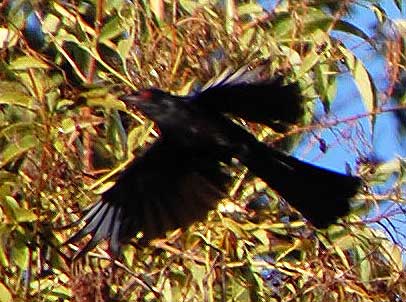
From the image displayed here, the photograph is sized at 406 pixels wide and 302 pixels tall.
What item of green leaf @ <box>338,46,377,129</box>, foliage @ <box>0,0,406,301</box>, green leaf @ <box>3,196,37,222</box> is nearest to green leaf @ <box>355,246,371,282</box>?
foliage @ <box>0,0,406,301</box>

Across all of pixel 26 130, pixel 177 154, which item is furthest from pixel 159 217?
pixel 26 130

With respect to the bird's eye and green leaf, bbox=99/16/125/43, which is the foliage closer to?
green leaf, bbox=99/16/125/43

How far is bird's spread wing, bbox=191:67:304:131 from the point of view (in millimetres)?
2889

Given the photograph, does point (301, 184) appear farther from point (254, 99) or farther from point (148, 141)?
point (148, 141)

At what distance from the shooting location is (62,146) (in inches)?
114

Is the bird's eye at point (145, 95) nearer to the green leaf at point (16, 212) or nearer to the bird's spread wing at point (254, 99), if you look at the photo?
the bird's spread wing at point (254, 99)

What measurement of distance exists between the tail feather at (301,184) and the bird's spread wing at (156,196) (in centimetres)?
11

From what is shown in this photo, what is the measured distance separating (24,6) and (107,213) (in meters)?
0.43

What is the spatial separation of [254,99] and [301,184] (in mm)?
179

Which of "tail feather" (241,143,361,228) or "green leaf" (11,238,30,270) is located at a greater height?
"tail feather" (241,143,361,228)

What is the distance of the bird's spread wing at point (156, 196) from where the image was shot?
9.66ft

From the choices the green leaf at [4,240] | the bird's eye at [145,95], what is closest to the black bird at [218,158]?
the bird's eye at [145,95]

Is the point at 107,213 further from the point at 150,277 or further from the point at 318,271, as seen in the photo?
the point at 318,271

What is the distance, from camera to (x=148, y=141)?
3.07 m
